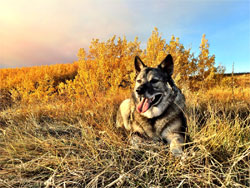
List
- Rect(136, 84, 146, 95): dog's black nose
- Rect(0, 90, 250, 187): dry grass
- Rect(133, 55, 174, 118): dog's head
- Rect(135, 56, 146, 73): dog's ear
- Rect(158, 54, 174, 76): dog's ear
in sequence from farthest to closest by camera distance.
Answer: Rect(135, 56, 146, 73): dog's ear < Rect(158, 54, 174, 76): dog's ear < Rect(133, 55, 174, 118): dog's head < Rect(136, 84, 146, 95): dog's black nose < Rect(0, 90, 250, 187): dry grass

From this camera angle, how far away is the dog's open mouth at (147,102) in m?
2.55

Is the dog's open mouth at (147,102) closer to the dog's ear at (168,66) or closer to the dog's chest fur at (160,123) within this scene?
the dog's chest fur at (160,123)

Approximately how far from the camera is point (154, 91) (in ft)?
8.25

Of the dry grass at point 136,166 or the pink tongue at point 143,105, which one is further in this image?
the pink tongue at point 143,105

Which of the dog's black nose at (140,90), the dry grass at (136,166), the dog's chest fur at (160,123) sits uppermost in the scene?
the dog's black nose at (140,90)

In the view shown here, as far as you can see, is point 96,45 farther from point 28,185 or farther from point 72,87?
point 28,185

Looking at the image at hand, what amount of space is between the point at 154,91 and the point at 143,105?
30cm

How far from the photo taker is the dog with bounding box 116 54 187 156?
2.46 metres

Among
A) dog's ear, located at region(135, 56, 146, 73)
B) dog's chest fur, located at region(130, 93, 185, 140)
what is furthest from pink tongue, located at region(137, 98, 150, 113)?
dog's ear, located at region(135, 56, 146, 73)

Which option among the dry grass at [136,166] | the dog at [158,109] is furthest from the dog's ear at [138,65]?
the dry grass at [136,166]

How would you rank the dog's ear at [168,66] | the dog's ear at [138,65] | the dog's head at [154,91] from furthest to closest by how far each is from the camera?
the dog's ear at [138,65]
the dog's ear at [168,66]
the dog's head at [154,91]

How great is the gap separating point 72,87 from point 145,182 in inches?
201

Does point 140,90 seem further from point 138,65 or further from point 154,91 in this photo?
point 138,65

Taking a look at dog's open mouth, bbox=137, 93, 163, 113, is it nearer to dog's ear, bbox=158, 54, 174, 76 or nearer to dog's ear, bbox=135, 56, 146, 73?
dog's ear, bbox=158, 54, 174, 76
